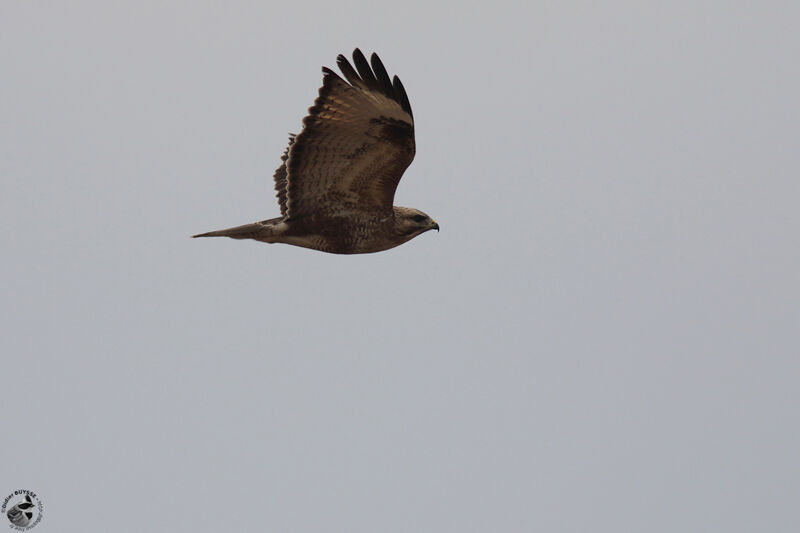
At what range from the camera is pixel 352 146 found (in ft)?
46.1

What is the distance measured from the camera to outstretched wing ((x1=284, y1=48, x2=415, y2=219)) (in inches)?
535

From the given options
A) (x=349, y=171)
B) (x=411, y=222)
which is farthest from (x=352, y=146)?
(x=411, y=222)

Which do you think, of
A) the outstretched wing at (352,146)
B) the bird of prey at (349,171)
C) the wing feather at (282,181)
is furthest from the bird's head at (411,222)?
the wing feather at (282,181)

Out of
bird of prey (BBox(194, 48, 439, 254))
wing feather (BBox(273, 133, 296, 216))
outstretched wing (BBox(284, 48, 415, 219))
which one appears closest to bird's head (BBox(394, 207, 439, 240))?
bird of prey (BBox(194, 48, 439, 254))

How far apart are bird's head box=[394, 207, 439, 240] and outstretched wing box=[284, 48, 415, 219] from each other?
0.22 meters

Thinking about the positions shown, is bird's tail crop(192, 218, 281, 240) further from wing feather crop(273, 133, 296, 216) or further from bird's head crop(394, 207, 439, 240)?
bird's head crop(394, 207, 439, 240)

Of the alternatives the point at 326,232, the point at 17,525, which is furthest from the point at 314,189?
the point at 17,525

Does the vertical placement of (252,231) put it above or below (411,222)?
below

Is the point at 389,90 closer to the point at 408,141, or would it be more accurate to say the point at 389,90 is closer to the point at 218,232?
the point at 408,141

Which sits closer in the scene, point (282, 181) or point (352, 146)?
point (352, 146)

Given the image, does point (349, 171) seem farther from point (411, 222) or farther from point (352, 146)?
point (411, 222)

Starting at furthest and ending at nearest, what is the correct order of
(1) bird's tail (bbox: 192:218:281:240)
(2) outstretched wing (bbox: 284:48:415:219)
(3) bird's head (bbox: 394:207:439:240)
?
(3) bird's head (bbox: 394:207:439:240) → (1) bird's tail (bbox: 192:218:281:240) → (2) outstretched wing (bbox: 284:48:415:219)

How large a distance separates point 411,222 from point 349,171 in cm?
103

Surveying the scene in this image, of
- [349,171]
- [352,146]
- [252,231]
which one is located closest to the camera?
[352,146]
